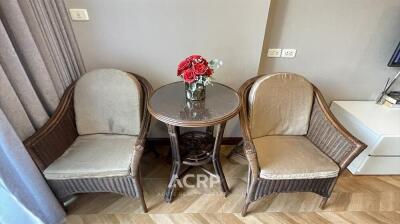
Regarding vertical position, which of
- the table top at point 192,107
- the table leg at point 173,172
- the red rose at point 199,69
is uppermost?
the red rose at point 199,69

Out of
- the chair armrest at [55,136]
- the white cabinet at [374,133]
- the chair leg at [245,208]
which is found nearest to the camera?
the chair armrest at [55,136]

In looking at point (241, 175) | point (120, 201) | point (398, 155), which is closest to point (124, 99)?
point (120, 201)

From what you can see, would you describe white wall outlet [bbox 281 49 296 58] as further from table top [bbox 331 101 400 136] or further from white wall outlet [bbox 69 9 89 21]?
white wall outlet [bbox 69 9 89 21]

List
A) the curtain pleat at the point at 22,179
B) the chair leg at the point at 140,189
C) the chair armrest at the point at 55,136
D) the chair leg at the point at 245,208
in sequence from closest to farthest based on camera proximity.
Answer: the curtain pleat at the point at 22,179, the chair armrest at the point at 55,136, the chair leg at the point at 140,189, the chair leg at the point at 245,208

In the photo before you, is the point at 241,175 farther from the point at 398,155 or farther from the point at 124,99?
the point at 398,155

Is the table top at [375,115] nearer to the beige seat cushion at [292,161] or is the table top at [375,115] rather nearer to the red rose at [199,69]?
the beige seat cushion at [292,161]

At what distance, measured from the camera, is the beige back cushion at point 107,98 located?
159 centimetres

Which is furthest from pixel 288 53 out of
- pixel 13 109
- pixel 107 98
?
pixel 13 109

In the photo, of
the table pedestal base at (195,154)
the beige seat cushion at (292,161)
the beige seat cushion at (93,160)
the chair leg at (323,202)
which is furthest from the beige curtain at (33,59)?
the chair leg at (323,202)

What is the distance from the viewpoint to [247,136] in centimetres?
140

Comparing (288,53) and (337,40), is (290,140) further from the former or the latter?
(337,40)

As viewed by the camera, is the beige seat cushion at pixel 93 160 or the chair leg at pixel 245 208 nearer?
the beige seat cushion at pixel 93 160

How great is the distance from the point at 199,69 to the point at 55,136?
1.03 metres

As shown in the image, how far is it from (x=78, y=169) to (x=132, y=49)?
0.95m
